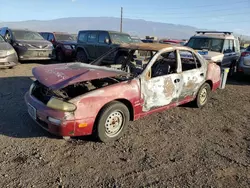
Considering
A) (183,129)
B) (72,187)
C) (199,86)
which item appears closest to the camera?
(72,187)

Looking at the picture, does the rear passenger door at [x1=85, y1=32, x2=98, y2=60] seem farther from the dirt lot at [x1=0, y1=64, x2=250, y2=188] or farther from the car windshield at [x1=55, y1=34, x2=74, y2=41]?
the dirt lot at [x1=0, y1=64, x2=250, y2=188]

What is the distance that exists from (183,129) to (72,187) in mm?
2518

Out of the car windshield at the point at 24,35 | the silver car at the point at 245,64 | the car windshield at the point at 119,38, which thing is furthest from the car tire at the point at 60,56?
the silver car at the point at 245,64

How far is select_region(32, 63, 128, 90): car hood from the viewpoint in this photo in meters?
3.47

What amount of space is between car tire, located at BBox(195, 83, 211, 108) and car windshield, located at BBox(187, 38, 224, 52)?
13.6 ft

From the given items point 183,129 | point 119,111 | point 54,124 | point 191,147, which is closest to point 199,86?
point 183,129

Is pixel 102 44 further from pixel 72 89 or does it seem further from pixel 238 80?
pixel 72 89

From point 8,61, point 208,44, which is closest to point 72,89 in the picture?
point 8,61

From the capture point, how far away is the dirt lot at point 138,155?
2.91 m

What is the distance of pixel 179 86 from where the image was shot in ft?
15.5

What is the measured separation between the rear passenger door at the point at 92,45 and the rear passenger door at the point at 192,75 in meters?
5.63

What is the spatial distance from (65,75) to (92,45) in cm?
700

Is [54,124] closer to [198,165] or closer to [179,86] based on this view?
[198,165]

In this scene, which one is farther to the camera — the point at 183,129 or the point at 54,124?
the point at 183,129
